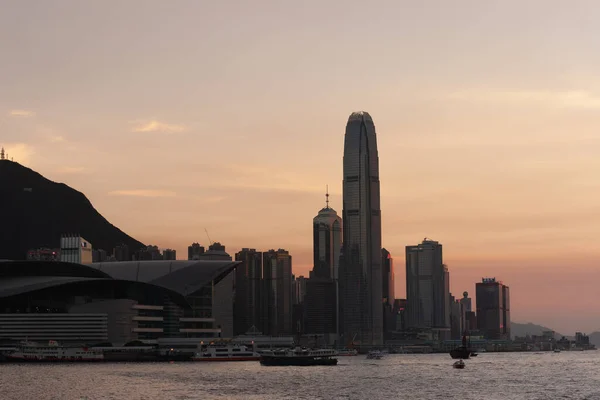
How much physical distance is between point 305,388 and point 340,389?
472 cm

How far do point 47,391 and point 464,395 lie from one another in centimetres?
5243

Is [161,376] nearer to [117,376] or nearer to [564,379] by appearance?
[117,376]

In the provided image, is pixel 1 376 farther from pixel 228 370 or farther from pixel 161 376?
pixel 228 370

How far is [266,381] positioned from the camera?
6102 inches

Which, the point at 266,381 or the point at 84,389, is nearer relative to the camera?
the point at 84,389

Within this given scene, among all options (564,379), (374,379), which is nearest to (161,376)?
(374,379)

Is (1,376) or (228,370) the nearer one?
(1,376)

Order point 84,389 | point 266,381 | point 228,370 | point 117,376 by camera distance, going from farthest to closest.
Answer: point 228,370 < point 117,376 < point 266,381 < point 84,389

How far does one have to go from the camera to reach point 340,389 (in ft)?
460

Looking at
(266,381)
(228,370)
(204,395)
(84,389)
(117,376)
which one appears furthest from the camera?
(228,370)

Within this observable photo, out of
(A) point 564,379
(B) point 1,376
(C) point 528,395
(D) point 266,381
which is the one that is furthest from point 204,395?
(A) point 564,379

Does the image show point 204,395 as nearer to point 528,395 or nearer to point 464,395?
point 464,395

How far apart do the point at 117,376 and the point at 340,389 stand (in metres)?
43.3

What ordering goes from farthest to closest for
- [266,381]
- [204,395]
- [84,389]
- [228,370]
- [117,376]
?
[228,370]
[117,376]
[266,381]
[84,389]
[204,395]
